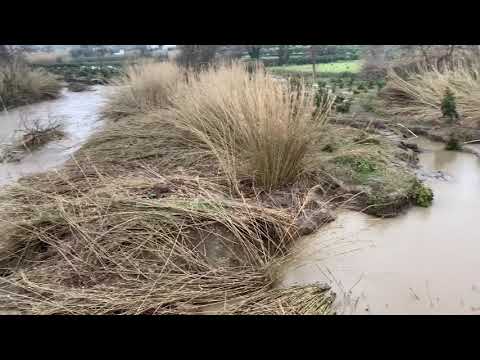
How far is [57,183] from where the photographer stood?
372 cm

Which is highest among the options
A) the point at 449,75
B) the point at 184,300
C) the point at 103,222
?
the point at 449,75

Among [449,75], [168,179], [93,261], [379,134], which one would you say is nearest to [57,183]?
[168,179]

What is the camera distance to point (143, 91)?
269 inches

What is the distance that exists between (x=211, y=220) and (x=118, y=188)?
2.97 ft

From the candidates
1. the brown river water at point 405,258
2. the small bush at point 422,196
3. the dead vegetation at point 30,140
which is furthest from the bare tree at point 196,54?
the small bush at point 422,196

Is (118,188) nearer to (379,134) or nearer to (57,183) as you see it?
(57,183)

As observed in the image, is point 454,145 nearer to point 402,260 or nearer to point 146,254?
point 402,260

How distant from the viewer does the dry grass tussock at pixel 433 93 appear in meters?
5.76

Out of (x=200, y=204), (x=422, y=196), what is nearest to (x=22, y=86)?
(x=200, y=204)

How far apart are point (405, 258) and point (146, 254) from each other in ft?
5.28

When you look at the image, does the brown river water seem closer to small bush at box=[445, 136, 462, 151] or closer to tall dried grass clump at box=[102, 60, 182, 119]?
small bush at box=[445, 136, 462, 151]

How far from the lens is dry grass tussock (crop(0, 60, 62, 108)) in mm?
8289

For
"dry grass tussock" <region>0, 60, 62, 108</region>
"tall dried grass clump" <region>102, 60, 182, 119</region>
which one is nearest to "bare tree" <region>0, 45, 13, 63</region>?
"dry grass tussock" <region>0, 60, 62, 108</region>

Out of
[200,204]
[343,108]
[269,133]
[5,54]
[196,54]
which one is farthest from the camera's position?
[5,54]
